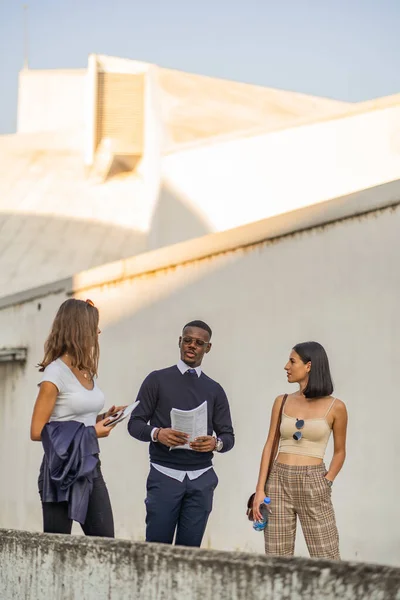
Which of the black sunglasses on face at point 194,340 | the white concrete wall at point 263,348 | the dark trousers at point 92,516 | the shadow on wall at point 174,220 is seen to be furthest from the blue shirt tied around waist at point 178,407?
the shadow on wall at point 174,220

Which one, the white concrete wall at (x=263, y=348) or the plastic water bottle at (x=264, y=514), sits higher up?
the white concrete wall at (x=263, y=348)

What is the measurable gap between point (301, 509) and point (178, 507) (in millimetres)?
701

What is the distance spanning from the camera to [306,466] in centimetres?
508

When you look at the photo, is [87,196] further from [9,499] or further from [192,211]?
[9,499]

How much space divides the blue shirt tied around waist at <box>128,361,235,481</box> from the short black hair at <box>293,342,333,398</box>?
0.63 m

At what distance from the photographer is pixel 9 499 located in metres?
10.8

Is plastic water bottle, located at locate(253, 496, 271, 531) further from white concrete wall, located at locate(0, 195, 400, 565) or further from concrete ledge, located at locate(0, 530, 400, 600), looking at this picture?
white concrete wall, located at locate(0, 195, 400, 565)

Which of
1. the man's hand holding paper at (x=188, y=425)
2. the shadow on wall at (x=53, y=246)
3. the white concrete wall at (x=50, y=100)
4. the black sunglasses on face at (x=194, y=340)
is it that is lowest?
the man's hand holding paper at (x=188, y=425)

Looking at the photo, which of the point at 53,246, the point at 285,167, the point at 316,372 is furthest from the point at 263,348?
the point at 53,246

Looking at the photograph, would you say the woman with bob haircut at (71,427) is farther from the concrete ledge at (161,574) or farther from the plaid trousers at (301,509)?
the plaid trousers at (301,509)

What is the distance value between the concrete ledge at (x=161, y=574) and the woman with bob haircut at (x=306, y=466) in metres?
1.19

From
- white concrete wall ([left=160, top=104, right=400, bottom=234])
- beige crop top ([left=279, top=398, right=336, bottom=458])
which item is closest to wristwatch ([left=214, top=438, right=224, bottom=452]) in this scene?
beige crop top ([left=279, top=398, right=336, bottom=458])

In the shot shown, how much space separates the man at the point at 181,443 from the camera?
5398 mm

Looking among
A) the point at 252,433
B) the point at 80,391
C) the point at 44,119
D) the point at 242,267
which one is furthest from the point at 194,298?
the point at 44,119
